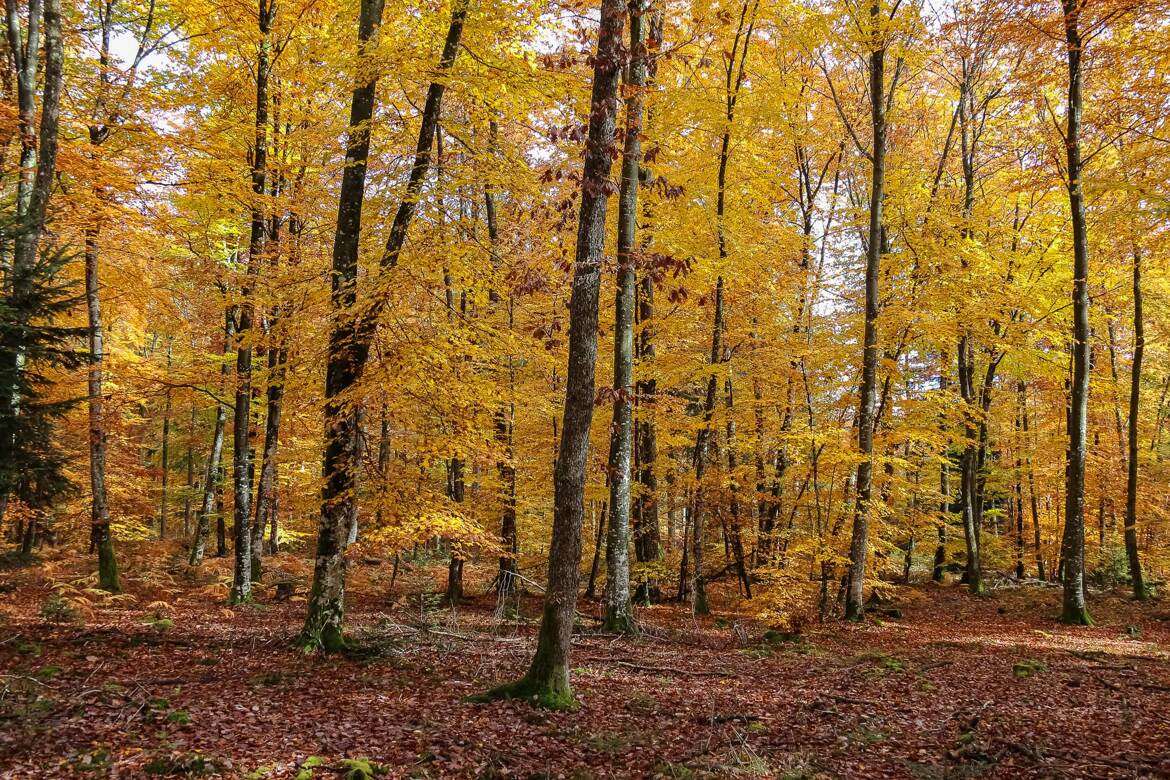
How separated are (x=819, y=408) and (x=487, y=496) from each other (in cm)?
900

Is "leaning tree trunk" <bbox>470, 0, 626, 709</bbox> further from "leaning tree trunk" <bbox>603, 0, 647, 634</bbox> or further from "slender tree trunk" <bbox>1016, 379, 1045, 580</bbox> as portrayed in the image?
"slender tree trunk" <bbox>1016, 379, 1045, 580</bbox>

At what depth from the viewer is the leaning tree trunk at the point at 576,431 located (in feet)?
21.6

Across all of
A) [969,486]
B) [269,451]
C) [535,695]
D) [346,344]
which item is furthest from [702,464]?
[969,486]

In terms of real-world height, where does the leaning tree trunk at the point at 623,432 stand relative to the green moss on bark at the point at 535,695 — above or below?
above

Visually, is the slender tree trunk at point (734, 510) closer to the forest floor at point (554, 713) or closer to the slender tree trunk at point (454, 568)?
the forest floor at point (554, 713)

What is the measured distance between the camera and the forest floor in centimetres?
512

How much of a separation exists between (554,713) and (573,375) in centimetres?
356

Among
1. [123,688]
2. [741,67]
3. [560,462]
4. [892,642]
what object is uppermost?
[741,67]

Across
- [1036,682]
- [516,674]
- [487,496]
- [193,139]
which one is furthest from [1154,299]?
[193,139]

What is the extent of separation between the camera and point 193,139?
36.9 feet

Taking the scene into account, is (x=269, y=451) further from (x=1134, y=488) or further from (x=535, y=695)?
(x=1134, y=488)

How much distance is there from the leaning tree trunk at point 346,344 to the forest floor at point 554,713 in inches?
34.5

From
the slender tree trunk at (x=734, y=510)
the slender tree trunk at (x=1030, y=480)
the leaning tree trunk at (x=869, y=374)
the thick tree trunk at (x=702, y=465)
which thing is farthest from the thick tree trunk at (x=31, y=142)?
the slender tree trunk at (x=1030, y=480)

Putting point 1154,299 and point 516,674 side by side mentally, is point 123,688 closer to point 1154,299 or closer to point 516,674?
point 516,674
